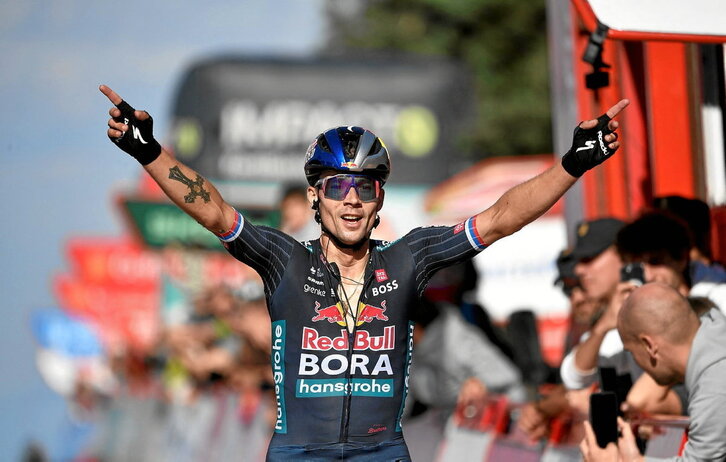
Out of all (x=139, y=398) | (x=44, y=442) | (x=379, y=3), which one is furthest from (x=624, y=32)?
(x=379, y=3)

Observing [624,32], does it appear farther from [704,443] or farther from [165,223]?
[165,223]

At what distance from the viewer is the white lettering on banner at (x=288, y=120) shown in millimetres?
28562

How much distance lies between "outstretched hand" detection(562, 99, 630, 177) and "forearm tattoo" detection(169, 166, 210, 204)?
1.46m

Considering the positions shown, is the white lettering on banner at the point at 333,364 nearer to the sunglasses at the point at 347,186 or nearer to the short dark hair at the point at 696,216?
the sunglasses at the point at 347,186

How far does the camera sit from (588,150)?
17.9 feet

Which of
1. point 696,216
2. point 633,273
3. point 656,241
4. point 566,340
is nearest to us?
point 656,241

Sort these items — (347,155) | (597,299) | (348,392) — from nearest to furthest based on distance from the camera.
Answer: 1. (348,392)
2. (347,155)
3. (597,299)

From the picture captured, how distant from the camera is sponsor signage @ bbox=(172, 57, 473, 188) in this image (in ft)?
92.0

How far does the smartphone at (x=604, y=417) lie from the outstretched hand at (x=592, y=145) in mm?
920

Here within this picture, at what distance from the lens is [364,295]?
5691 mm

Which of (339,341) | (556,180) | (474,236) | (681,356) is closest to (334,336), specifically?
(339,341)

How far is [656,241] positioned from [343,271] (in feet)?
6.00

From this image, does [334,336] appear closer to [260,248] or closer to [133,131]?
[260,248]

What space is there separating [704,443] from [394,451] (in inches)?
48.4
